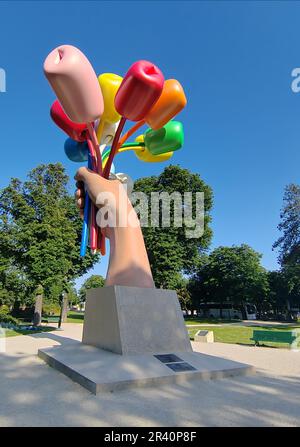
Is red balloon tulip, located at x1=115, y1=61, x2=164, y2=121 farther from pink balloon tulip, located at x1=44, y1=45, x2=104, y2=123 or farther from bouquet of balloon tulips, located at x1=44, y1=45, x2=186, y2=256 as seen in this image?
pink balloon tulip, located at x1=44, y1=45, x2=104, y2=123

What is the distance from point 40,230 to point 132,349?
1646 cm

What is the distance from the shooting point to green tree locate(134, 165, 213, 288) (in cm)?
2738

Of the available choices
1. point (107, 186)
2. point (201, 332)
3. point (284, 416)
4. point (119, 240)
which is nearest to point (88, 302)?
point (119, 240)

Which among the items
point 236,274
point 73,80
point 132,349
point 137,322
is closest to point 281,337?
point 137,322

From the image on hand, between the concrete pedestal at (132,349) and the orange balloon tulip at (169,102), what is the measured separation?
191 inches

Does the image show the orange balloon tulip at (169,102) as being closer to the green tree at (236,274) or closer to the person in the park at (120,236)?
the person in the park at (120,236)

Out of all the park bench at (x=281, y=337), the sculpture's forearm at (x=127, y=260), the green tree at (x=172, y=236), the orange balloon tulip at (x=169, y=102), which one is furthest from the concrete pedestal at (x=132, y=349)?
the green tree at (x=172, y=236)

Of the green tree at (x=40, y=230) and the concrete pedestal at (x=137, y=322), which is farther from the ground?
the green tree at (x=40, y=230)

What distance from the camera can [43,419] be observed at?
4.14 meters

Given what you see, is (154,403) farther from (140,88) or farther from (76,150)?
(76,150)

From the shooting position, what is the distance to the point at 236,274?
4444 cm

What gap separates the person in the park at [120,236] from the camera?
867 centimetres
